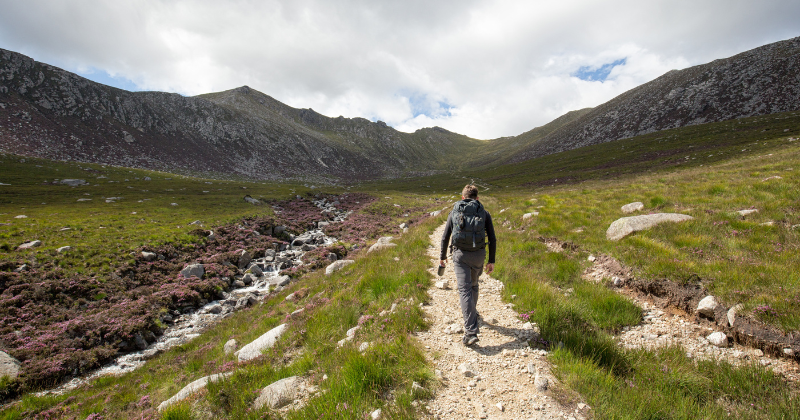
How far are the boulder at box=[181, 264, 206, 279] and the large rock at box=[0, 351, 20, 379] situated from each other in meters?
8.14

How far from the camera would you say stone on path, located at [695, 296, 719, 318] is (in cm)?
589

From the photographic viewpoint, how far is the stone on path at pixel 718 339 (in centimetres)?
525

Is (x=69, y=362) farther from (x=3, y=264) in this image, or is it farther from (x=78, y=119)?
(x=78, y=119)

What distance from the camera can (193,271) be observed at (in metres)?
18.3

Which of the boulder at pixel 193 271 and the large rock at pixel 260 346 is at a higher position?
the large rock at pixel 260 346

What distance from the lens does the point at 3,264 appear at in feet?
48.3

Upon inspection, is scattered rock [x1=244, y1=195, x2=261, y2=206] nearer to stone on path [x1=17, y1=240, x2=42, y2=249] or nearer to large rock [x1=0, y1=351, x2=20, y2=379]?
stone on path [x1=17, y1=240, x2=42, y2=249]

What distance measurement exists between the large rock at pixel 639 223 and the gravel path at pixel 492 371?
6.90 m

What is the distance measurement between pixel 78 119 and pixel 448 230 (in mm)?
125089

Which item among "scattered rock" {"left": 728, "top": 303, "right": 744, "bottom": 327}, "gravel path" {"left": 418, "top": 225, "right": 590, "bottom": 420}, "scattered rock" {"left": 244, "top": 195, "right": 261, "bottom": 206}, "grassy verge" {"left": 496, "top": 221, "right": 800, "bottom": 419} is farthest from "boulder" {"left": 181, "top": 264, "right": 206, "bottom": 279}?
"scattered rock" {"left": 244, "top": 195, "right": 261, "bottom": 206}

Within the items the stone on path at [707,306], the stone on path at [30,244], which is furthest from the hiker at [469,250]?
Answer: the stone on path at [30,244]

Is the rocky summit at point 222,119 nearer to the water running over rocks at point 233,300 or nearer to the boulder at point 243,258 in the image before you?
the boulder at point 243,258

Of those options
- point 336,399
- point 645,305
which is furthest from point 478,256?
point 645,305

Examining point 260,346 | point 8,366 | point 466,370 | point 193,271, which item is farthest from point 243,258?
point 466,370
